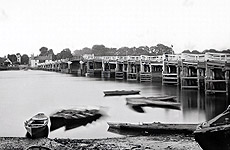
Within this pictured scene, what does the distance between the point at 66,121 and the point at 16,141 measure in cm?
457

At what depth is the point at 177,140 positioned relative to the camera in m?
15.8

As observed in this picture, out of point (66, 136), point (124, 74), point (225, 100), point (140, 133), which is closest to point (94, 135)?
point (66, 136)

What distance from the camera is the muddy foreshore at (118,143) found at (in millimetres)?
14781

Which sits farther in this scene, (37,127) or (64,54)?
(64,54)

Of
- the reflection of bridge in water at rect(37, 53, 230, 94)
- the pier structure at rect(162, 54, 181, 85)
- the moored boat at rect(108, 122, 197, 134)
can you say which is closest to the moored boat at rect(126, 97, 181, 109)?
the reflection of bridge in water at rect(37, 53, 230, 94)

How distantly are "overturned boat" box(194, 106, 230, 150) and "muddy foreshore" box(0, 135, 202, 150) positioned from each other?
5.28 meters

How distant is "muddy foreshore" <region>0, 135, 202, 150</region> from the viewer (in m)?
14.8

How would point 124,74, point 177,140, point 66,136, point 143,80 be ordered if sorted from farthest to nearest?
1. point 124,74
2. point 143,80
3. point 66,136
4. point 177,140

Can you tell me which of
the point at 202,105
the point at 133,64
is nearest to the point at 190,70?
the point at 202,105

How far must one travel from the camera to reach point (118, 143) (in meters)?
15.7

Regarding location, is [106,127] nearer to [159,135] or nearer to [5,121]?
[159,135]

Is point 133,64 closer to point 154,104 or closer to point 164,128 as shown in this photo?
point 154,104

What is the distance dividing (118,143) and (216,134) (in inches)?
296

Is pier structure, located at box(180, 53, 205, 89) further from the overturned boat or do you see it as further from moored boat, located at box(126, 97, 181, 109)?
the overturned boat
